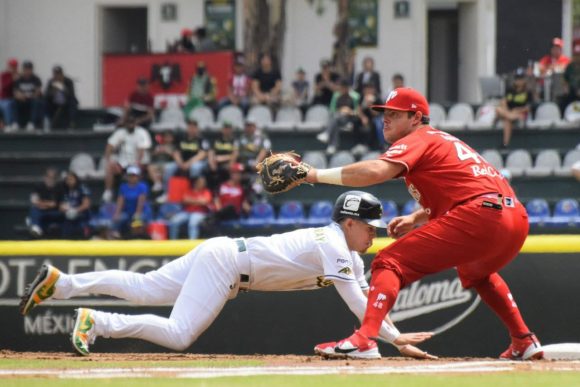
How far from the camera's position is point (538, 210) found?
58.7 ft

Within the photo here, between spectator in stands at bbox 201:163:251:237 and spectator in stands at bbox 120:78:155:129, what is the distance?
2773 mm

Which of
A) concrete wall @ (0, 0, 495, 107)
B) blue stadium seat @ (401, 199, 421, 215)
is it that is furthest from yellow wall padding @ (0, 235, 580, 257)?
concrete wall @ (0, 0, 495, 107)

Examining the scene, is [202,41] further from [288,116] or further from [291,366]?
[291,366]

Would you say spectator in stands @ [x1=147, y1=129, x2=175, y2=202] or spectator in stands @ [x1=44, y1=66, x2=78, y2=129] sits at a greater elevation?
spectator in stands @ [x1=44, y1=66, x2=78, y2=129]

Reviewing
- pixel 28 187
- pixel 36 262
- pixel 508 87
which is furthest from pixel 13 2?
pixel 36 262

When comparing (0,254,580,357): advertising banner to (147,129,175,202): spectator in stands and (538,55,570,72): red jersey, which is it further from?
(538,55,570,72): red jersey

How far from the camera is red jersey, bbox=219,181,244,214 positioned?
17953 millimetres

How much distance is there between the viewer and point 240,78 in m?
21.1

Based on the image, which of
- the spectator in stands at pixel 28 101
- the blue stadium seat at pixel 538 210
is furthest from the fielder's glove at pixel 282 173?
the spectator in stands at pixel 28 101

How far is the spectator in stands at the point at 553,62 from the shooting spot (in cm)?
2030

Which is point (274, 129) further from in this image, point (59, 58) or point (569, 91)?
point (59, 58)

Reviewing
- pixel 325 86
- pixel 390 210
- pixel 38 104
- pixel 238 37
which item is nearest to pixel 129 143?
pixel 38 104

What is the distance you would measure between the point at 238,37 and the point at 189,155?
241 inches

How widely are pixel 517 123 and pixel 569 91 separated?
1074mm
